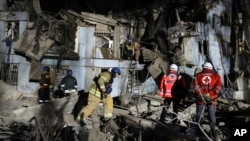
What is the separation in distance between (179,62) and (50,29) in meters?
7.48

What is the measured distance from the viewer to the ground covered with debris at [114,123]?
882cm

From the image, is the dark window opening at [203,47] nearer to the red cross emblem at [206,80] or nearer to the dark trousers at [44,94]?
the dark trousers at [44,94]

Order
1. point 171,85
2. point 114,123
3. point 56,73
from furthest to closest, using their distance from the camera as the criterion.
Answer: point 56,73 → point 114,123 → point 171,85

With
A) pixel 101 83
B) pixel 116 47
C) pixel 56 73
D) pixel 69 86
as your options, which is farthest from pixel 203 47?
pixel 101 83

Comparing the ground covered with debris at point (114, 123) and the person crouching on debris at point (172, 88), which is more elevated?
the person crouching on debris at point (172, 88)

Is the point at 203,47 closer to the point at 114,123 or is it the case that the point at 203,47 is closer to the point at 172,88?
the point at 172,88

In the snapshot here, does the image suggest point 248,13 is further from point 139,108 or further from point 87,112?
point 87,112

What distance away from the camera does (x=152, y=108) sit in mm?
14547

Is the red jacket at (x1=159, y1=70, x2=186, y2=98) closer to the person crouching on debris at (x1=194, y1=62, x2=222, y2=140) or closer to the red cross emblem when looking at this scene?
the person crouching on debris at (x1=194, y1=62, x2=222, y2=140)

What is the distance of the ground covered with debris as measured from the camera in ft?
28.9

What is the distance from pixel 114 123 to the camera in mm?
10781

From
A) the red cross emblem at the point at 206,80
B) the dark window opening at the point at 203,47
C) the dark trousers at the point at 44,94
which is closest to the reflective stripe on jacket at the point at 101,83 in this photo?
the red cross emblem at the point at 206,80

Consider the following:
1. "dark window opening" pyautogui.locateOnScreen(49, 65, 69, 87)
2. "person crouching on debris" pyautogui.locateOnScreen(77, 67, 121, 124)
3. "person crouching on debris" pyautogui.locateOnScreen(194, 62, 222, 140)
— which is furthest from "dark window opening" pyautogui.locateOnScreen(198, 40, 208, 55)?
"person crouching on debris" pyautogui.locateOnScreen(194, 62, 222, 140)

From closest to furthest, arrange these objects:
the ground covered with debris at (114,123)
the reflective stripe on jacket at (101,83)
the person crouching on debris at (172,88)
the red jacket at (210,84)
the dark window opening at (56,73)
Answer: the ground covered with debris at (114,123) → the red jacket at (210,84) → the person crouching on debris at (172,88) → the reflective stripe on jacket at (101,83) → the dark window opening at (56,73)
